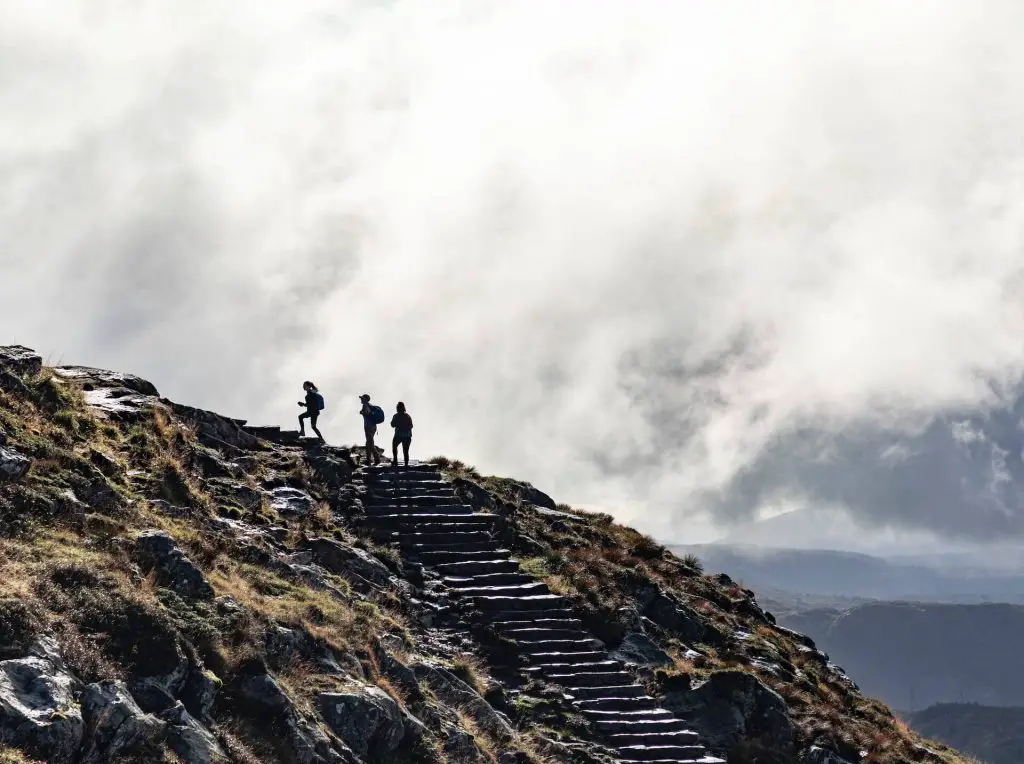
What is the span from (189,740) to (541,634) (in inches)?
651

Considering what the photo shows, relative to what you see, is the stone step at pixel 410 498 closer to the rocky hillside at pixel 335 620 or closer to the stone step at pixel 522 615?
the rocky hillside at pixel 335 620

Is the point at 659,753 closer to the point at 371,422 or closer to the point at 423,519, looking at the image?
the point at 423,519

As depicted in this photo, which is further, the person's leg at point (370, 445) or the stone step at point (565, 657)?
the person's leg at point (370, 445)

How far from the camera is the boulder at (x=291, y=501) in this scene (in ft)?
112

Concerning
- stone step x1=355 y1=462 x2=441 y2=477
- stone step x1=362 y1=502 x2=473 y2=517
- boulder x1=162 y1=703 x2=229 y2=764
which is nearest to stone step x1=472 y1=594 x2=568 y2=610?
stone step x1=362 y1=502 x2=473 y2=517

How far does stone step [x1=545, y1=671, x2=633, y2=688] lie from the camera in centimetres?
2956

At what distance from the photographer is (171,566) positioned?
20.8 metres

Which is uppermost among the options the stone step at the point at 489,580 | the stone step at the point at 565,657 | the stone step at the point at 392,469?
the stone step at the point at 392,469

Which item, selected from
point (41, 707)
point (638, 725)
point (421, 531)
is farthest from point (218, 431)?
point (41, 707)

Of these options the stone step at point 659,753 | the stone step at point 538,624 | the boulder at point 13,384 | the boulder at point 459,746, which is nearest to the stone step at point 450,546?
the stone step at point 538,624

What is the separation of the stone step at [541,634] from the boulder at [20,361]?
14404mm

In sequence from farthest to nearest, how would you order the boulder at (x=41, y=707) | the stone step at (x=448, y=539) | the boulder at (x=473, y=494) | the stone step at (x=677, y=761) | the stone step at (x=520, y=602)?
1. the boulder at (x=473, y=494)
2. the stone step at (x=448, y=539)
3. the stone step at (x=520, y=602)
4. the stone step at (x=677, y=761)
5. the boulder at (x=41, y=707)

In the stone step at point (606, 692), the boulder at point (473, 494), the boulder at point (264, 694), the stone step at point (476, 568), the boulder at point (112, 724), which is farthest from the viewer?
the boulder at point (473, 494)

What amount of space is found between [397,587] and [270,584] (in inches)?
292
